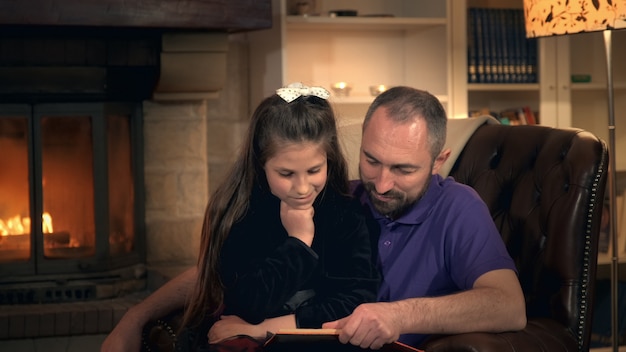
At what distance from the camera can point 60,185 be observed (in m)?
3.67

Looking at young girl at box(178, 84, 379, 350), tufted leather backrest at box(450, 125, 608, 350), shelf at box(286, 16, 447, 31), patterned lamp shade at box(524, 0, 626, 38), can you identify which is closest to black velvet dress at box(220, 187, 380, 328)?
young girl at box(178, 84, 379, 350)

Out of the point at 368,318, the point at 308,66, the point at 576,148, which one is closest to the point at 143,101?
the point at 308,66

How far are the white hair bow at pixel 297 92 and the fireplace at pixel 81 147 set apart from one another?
1558 millimetres

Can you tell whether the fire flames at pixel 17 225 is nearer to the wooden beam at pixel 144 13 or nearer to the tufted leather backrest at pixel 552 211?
the wooden beam at pixel 144 13

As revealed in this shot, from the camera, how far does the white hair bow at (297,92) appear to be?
188cm

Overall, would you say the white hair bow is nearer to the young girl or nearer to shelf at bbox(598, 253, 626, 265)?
the young girl

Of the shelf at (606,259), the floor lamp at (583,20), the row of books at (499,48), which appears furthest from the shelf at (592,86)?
the floor lamp at (583,20)

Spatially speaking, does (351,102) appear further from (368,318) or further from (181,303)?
(368,318)

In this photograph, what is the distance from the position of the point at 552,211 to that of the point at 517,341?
16.6 inches

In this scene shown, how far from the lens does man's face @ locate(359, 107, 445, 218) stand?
79.0 inches

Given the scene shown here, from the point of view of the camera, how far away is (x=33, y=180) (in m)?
3.62

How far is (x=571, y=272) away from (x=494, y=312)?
34 centimetres

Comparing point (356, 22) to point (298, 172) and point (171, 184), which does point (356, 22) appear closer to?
point (171, 184)

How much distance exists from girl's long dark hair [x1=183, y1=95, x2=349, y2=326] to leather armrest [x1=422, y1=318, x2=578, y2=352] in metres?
0.34
